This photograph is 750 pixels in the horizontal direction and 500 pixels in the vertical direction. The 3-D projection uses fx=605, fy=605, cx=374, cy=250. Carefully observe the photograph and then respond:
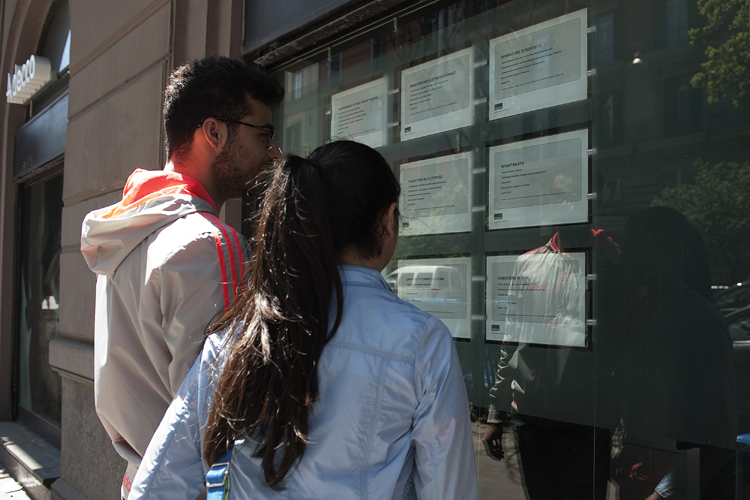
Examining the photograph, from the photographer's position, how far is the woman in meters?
1.28

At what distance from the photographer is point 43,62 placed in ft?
22.9

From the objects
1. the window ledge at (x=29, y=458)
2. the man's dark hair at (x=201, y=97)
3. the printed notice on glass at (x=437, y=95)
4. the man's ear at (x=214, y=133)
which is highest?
the printed notice on glass at (x=437, y=95)

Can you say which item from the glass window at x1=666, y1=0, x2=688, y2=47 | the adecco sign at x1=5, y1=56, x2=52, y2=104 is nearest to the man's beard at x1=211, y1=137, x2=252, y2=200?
the glass window at x1=666, y1=0, x2=688, y2=47

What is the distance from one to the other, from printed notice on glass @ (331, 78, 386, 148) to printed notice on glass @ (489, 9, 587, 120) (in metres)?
0.68

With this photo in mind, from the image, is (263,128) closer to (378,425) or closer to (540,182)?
(540,182)

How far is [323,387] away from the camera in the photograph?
1314 millimetres

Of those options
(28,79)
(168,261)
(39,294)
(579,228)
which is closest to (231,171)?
(168,261)

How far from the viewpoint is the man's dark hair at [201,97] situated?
7.03 feet

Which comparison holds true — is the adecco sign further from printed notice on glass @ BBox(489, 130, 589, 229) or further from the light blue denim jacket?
the light blue denim jacket

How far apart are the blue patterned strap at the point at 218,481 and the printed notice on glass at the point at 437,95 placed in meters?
1.80

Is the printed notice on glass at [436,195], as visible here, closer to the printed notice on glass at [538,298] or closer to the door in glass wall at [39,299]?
the printed notice on glass at [538,298]

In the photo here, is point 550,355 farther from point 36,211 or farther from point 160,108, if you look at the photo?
point 36,211

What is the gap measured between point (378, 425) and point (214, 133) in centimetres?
130

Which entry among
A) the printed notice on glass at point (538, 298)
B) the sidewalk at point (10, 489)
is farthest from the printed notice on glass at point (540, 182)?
the sidewalk at point (10, 489)
